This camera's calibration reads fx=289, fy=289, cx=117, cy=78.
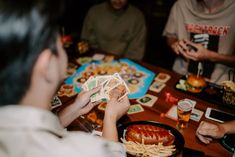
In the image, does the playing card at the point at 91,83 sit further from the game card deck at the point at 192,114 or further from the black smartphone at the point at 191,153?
the black smartphone at the point at 191,153

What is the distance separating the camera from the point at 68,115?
6.23 ft

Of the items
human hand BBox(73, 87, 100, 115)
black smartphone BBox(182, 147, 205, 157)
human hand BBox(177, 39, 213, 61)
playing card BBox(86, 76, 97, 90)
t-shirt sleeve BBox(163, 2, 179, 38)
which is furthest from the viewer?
t-shirt sleeve BBox(163, 2, 179, 38)

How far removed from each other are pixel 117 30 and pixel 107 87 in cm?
191

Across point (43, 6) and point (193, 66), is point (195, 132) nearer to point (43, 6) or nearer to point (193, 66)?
point (193, 66)

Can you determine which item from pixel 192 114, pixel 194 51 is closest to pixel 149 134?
pixel 192 114

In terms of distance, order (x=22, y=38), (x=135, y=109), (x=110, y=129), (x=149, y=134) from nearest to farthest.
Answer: (x=22, y=38)
(x=110, y=129)
(x=149, y=134)
(x=135, y=109)

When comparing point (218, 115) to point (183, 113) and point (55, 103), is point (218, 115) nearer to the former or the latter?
point (183, 113)

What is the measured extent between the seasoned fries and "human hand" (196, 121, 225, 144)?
0.86 ft

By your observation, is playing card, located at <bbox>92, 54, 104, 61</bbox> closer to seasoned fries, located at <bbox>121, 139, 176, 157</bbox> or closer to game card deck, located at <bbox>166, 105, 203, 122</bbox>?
game card deck, located at <bbox>166, 105, 203, 122</bbox>

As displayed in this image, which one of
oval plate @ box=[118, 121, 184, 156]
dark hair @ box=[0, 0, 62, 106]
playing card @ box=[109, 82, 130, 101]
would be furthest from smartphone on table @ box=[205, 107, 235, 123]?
dark hair @ box=[0, 0, 62, 106]

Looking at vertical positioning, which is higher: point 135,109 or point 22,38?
point 22,38

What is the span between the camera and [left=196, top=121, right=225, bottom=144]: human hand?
1936mm

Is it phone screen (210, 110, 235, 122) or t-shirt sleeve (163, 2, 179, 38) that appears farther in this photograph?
t-shirt sleeve (163, 2, 179, 38)

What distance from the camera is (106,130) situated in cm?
162
